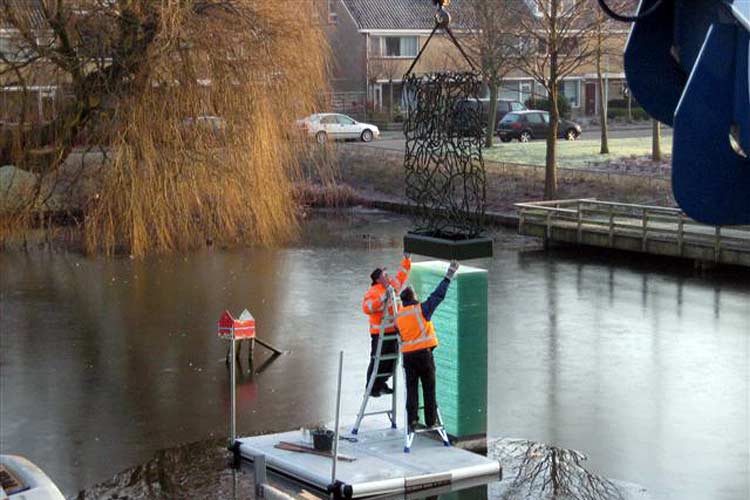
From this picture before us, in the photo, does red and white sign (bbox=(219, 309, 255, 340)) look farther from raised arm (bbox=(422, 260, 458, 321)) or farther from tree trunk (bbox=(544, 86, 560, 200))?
tree trunk (bbox=(544, 86, 560, 200))

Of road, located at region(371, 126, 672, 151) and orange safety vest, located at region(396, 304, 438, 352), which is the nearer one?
orange safety vest, located at region(396, 304, 438, 352)

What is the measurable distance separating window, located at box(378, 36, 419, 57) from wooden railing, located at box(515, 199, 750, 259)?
30.5 metres

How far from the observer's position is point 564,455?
45.3ft

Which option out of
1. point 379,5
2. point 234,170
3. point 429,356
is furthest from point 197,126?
point 379,5

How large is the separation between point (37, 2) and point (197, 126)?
2467 millimetres

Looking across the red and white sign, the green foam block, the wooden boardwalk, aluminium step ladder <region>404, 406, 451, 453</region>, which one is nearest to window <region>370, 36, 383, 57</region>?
the wooden boardwalk

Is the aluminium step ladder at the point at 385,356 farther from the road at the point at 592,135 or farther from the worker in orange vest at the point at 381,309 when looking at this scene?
the road at the point at 592,135

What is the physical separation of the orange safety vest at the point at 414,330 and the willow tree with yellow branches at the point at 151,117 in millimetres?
3833

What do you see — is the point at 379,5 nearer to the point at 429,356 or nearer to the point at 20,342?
the point at 20,342

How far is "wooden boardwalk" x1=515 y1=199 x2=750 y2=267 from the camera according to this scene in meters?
26.6

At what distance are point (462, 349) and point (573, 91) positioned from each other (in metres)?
52.2

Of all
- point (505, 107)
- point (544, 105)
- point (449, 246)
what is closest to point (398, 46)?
point (505, 107)

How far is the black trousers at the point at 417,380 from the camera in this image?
12.9m

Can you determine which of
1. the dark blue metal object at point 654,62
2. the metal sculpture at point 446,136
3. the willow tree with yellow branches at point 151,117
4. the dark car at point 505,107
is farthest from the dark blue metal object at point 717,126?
the dark car at point 505,107
